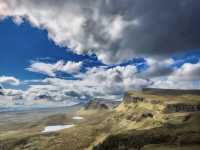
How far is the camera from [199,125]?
629ft

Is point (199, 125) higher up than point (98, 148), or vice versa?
point (199, 125)

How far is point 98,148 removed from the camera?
19212 centimetres

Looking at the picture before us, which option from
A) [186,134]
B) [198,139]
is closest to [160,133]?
[186,134]

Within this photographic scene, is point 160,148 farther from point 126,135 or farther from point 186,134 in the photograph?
point 126,135

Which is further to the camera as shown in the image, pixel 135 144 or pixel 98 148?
pixel 98 148

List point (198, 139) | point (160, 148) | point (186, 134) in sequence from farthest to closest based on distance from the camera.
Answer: point (186, 134) < point (198, 139) < point (160, 148)

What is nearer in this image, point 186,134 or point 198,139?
point 198,139

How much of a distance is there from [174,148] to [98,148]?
226 ft

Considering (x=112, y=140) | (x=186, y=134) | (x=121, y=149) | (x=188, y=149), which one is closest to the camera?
(x=188, y=149)

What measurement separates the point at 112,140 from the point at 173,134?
3980 centimetres

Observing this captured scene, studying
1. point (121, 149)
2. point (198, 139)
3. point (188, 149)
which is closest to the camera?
point (188, 149)

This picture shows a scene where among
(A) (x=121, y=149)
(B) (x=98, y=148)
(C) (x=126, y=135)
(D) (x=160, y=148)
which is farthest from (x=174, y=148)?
(B) (x=98, y=148)

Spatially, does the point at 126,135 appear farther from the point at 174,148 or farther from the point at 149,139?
the point at 174,148

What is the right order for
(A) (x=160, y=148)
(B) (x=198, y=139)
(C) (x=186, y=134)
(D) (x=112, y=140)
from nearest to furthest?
(A) (x=160, y=148), (B) (x=198, y=139), (C) (x=186, y=134), (D) (x=112, y=140)
